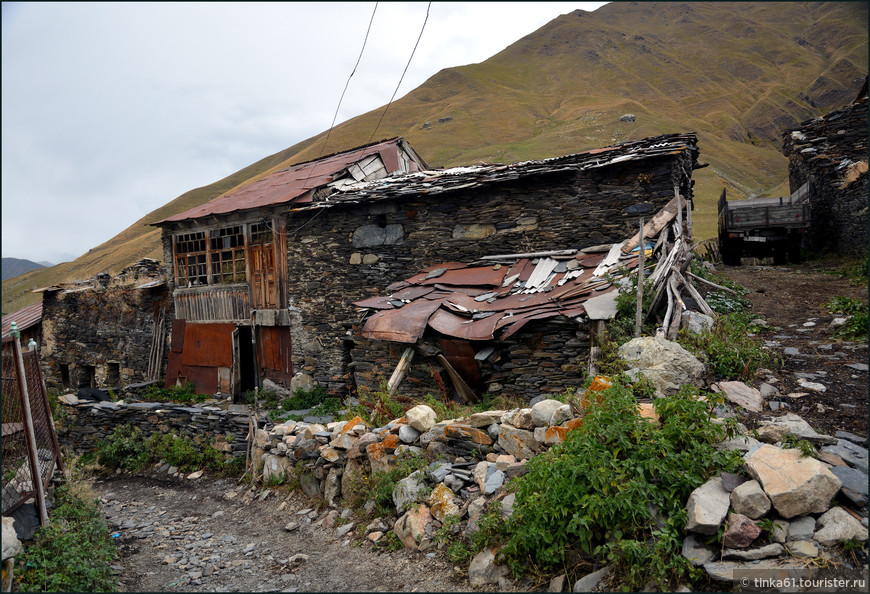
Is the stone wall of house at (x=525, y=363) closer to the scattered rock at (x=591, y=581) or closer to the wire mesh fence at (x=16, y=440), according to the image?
the scattered rock at (x=591, y=581)

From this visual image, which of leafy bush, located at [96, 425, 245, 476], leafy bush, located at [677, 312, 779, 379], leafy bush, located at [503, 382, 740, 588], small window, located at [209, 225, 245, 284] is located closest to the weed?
leafy bush, located at [503, 382, 740, 588]

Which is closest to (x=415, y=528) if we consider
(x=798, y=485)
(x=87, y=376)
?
(x=798, y=485)

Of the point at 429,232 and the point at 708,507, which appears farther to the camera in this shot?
the point at 429,232

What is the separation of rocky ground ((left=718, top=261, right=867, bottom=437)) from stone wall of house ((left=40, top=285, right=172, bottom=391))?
1477cm

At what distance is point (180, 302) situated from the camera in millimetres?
13539

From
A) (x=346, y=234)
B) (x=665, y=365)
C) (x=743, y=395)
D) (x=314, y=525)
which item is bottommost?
(x=314, y=525)

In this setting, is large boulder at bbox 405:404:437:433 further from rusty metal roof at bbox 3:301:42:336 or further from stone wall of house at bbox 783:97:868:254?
rusty metal roof at bbox 3:301:42:336

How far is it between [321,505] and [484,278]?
15.9ft

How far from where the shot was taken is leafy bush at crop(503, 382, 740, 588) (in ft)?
10.6

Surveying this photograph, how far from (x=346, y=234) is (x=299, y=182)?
271 centimetres

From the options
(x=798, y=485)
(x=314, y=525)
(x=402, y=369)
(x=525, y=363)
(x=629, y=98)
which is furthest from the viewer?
(x=629, y=98)

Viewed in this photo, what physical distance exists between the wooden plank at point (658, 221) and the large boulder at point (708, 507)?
16.8 feet

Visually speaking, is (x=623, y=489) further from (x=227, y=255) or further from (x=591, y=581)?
(x=227, y=255)

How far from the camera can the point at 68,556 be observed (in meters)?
4.29
